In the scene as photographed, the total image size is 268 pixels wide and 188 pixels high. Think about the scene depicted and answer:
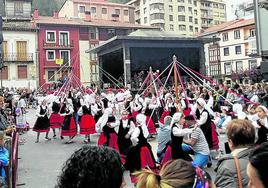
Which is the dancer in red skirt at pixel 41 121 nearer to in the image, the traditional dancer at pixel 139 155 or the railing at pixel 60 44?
the traditional dancer at pixel 139 155

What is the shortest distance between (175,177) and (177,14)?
233 feet

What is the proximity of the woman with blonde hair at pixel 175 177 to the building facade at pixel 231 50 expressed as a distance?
46725mm

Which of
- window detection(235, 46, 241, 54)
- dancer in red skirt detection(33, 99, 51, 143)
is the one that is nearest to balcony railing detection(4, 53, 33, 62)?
window detection(235, 46, 241, 54)

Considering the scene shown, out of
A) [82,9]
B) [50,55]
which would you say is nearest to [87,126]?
[50,55]

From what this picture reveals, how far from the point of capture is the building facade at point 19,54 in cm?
4203

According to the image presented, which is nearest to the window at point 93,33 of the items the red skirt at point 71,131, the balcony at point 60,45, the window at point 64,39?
the balcony at point 60,45

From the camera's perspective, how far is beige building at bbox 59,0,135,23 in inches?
2272

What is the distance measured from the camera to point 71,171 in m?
1.94

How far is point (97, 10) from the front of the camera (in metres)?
60.4

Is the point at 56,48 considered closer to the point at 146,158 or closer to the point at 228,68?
the point at 228,68

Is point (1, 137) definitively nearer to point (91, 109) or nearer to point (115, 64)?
point (91, 109)

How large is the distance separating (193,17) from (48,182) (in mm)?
69535

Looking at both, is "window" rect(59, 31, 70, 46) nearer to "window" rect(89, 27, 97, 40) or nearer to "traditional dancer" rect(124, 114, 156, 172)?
"window" rect(89, 27, 97, 40)

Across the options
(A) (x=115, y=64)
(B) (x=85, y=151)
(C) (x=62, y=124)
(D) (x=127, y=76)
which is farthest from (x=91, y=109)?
(A) (x=115, y=64)
